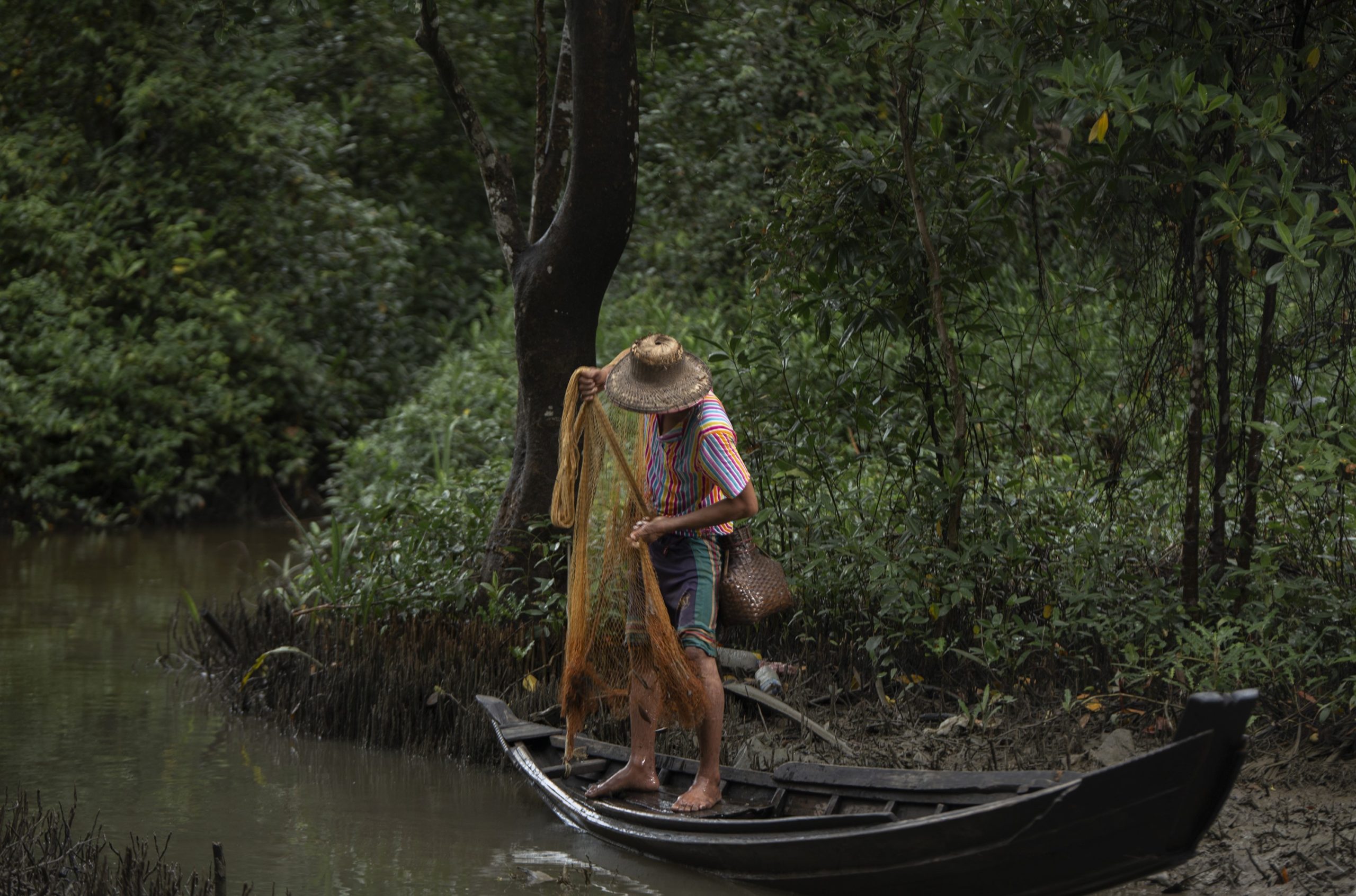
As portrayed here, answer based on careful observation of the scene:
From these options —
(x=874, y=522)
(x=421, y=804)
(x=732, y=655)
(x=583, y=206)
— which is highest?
(x=583, y=206)

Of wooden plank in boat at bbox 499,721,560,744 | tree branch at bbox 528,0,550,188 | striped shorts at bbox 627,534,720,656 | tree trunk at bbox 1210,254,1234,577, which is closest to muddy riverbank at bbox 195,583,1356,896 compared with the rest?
wooden plank in boat at bbox 499,721,560,744

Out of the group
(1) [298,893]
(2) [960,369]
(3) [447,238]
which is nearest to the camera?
(1) [298,893]

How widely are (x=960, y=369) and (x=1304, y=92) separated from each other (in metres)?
2.04

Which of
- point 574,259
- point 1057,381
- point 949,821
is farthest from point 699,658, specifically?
point 1057,381

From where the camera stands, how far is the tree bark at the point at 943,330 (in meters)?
6.40

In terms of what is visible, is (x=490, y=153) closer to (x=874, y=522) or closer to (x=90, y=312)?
(x=874, y=522)

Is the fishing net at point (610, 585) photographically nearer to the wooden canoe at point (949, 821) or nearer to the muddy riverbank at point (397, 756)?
the wooden canoe at point (949, 821)

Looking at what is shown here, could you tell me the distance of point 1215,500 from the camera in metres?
6.05

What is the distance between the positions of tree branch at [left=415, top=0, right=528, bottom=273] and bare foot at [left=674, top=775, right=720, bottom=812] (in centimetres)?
349

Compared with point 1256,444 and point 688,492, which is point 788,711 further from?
point 1256,444

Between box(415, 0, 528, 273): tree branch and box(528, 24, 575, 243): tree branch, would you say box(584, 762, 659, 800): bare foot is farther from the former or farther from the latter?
box(528, 24, 575, 243): tree branch

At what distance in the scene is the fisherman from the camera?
16.9 ft

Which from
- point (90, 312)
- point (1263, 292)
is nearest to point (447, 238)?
point (90, 312)

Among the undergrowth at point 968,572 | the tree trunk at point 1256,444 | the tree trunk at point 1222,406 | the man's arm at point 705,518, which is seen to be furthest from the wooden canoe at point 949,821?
the tree trunk at point 1222,406
